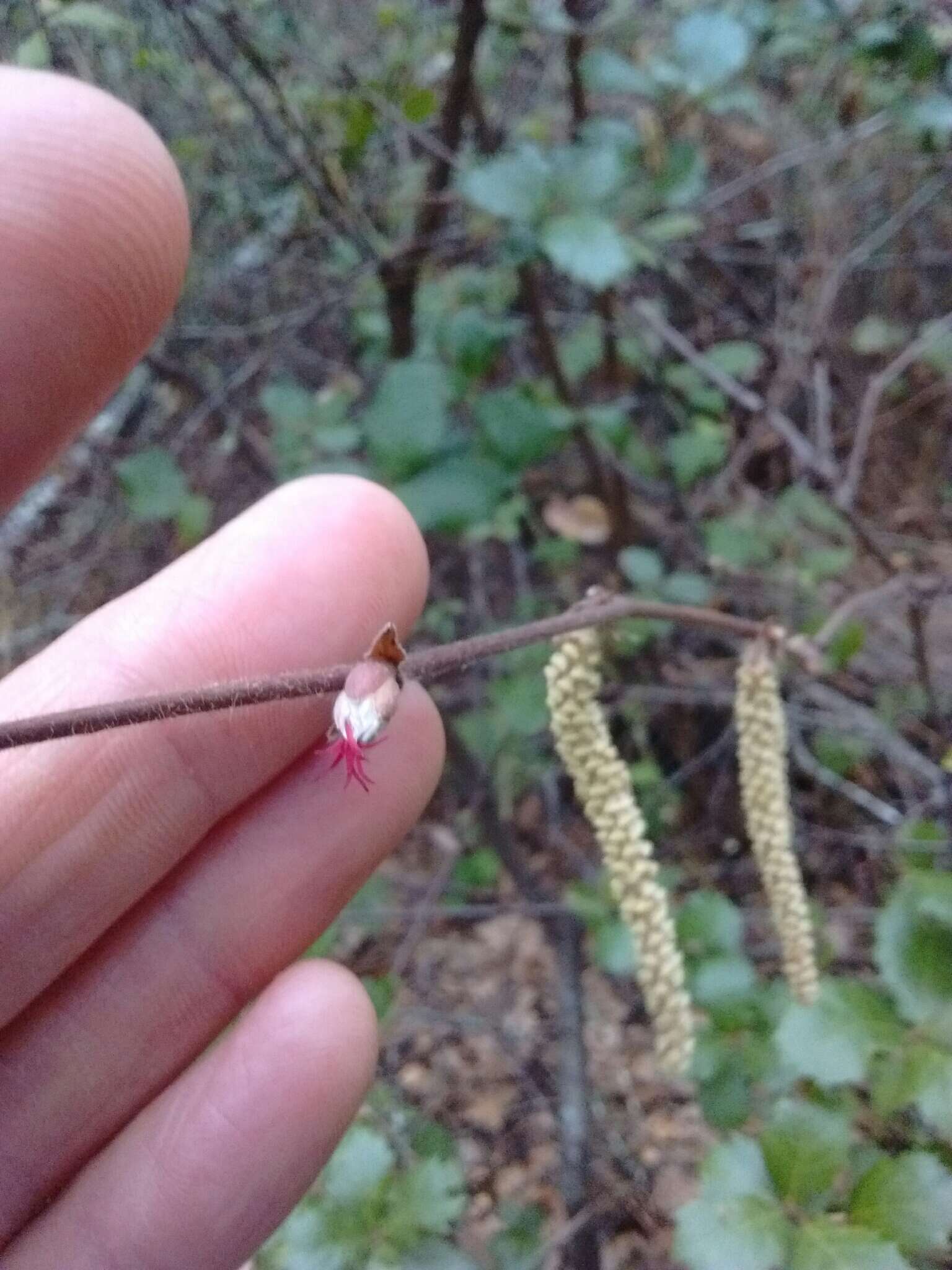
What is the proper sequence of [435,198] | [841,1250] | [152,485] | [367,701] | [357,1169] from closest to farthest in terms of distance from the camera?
1. [367,701]
2. [841,1250]
3. [357,1169]
4. [435,198]
5. [152,485]

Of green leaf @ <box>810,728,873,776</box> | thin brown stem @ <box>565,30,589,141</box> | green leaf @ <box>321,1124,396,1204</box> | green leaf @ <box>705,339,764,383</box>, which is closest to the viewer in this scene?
green leaf @ <box>321,1124,396,1204</box>

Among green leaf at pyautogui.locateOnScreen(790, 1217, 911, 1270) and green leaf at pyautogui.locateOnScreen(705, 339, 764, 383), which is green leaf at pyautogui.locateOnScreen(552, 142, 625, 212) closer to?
green leaf at pyautogui.locateOnScreen(705, 339, 764, 383)

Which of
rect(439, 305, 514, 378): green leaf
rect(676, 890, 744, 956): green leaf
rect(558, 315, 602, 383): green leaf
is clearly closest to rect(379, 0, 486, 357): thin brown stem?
rect(439, 305, 514, 378): green leaf

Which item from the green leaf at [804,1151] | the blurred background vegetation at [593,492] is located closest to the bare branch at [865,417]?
the blurred background vegetation at [593,492]

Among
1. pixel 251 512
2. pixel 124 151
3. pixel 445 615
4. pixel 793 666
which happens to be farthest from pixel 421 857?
pixel 124 151

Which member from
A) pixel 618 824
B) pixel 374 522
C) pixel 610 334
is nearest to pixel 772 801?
pixel 618 824

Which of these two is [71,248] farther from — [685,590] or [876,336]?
[876,336]

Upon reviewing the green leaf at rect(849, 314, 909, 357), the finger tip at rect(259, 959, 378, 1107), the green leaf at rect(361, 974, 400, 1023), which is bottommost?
the green leaf at rect(849, 314, 909, 357)

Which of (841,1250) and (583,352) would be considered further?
(583,352)

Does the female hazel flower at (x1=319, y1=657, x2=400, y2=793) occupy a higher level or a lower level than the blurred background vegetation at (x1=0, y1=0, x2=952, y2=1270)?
higher
